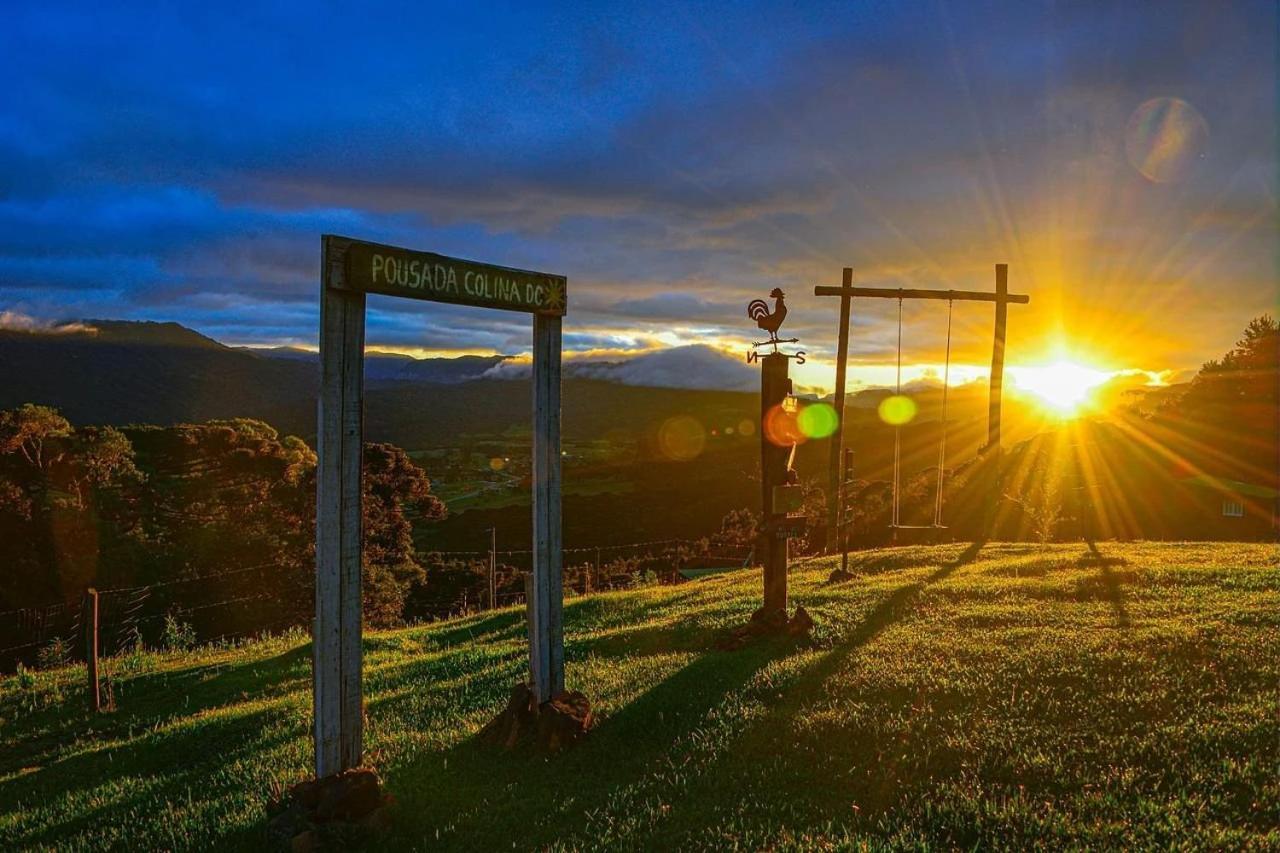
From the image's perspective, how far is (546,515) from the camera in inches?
274

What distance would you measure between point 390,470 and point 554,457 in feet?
90.6

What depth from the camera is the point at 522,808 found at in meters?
5.70

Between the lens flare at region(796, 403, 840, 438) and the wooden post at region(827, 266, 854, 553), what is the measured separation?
0.32 m

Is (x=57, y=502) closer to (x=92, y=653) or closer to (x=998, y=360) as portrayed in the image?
(x=92, y=653)

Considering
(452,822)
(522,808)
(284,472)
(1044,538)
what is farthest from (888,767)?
(284,472)

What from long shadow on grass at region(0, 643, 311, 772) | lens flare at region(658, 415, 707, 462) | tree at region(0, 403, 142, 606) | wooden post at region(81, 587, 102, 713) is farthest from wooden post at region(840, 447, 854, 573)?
lens flare at region(658, 415, 707, 462)

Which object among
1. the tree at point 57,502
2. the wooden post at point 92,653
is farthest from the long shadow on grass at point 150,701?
the tree at point 57,502

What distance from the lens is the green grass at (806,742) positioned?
197 inches

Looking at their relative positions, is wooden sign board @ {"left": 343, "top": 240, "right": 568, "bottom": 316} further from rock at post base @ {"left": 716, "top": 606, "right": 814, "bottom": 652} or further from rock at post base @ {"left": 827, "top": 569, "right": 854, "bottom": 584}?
rock at post base @ {"left": 827, "top": 569, "right": 854, "bottom": 584}

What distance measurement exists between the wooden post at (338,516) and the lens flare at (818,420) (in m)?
6.64

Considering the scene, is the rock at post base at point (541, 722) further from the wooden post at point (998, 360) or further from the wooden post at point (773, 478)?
the wooden post at point (998, 360)

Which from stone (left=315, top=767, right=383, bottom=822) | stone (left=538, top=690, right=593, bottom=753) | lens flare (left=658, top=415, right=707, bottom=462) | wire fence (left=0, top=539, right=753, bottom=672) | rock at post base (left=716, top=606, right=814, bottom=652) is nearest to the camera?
stone (left=315, top=767, right=383, bottom=822)

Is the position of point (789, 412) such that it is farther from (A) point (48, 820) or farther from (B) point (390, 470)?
(B) point (390, 470)

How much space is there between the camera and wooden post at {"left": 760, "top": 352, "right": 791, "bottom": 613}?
10.3 meters
